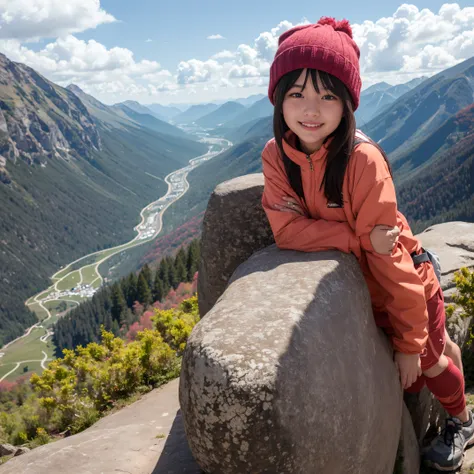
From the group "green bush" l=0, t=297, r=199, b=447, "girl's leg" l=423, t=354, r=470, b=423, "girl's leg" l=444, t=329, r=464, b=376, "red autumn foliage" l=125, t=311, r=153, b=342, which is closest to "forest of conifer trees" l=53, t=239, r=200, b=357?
"red autumn foliage" l=125, t=311, r=153, b=342

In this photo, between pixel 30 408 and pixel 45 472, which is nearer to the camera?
pixel 45 472

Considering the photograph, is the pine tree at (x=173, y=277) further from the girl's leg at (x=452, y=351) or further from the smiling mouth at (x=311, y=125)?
the smiling mouth at (x=311, y=125)

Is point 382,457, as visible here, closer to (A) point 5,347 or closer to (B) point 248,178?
(B) point 248,178

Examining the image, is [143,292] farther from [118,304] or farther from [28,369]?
[28,369]

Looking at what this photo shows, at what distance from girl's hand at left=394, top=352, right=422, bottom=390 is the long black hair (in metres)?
1.79

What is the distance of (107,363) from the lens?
11.2 meters

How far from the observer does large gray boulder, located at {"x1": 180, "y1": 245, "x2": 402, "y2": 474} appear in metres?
3.04

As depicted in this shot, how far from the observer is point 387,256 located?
4.06m

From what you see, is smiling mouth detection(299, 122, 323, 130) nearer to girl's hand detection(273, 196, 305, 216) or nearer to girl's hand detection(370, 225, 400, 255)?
girl's hand detection(273, 196, 305, 216)

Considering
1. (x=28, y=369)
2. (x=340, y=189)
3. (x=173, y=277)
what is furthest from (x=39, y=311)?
(x=340, y=189)

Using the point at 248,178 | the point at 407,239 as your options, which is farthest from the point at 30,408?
the point at 407,239

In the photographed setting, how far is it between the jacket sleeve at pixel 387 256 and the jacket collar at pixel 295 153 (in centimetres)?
34

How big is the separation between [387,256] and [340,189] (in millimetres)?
786

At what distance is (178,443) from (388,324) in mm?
3395
